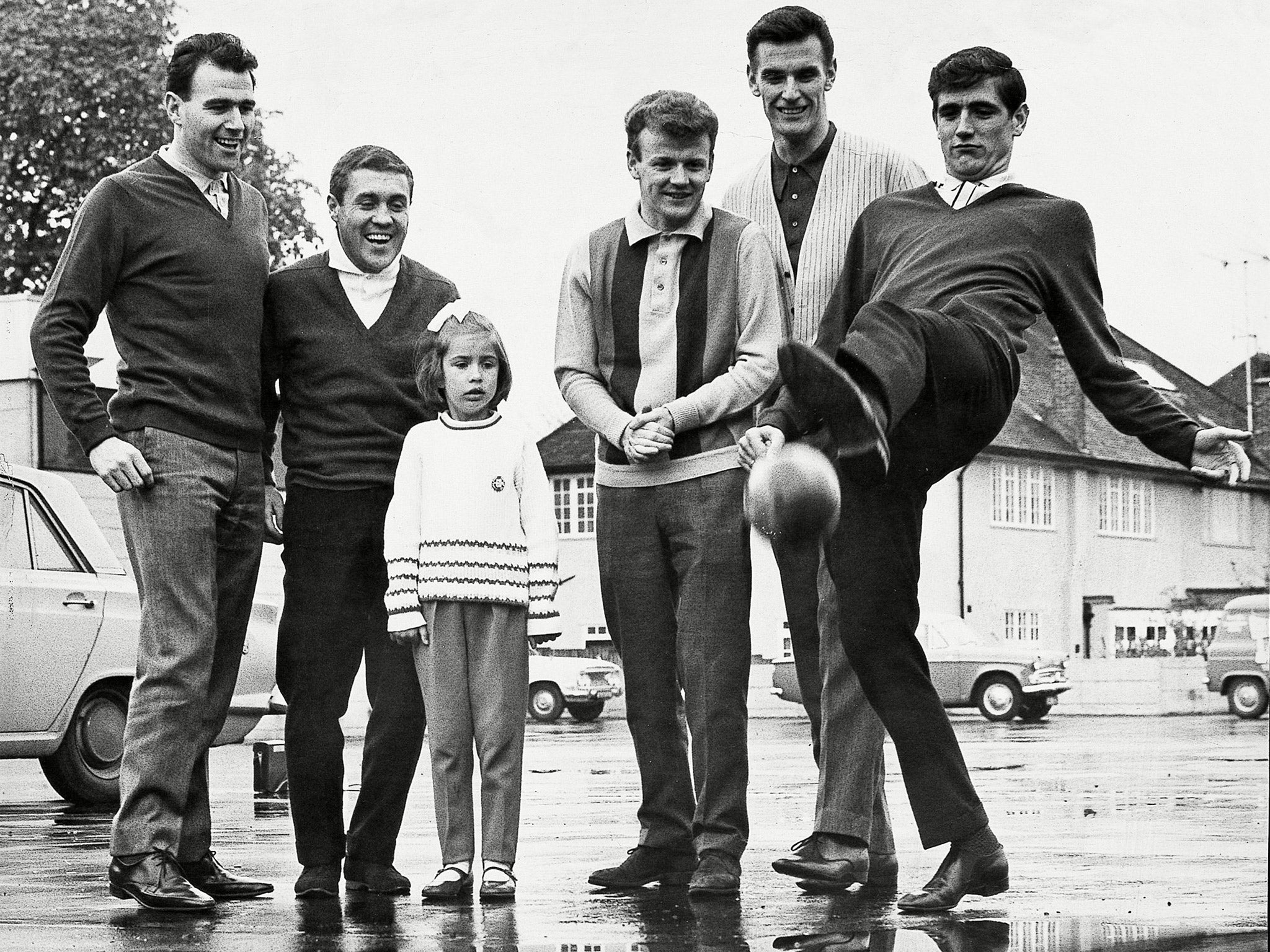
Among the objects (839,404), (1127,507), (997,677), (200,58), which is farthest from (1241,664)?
(839,404)

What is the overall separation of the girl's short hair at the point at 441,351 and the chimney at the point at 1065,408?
151 ft

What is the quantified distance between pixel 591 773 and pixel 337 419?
8981mm

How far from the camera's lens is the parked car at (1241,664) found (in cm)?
3012

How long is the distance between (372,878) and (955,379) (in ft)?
7.84

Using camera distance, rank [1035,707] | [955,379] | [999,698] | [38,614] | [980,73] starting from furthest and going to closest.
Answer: [999,698] < [1035,707] < [38,614] < [980,73] < [955,379]

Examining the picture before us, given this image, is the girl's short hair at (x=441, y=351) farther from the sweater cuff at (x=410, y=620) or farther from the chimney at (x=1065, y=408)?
the chimney at (x=1065, y=408)

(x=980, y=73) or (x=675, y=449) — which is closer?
(x=980, y=73)

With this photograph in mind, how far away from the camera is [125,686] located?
12352 mm

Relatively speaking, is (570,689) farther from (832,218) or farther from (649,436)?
(649,436)

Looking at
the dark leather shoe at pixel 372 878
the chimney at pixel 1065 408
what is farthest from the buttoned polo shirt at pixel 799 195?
the chimney at pixel 1065 408

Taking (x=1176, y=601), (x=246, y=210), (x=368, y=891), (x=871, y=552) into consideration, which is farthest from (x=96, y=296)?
(x=1176, y=601)

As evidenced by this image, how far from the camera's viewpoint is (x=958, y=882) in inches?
202

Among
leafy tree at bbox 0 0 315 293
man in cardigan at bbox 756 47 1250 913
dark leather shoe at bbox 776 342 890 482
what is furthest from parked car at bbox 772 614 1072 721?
dark leather shoe at bbox 776 342 890 482

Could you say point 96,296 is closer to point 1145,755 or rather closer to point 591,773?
point 591,773
